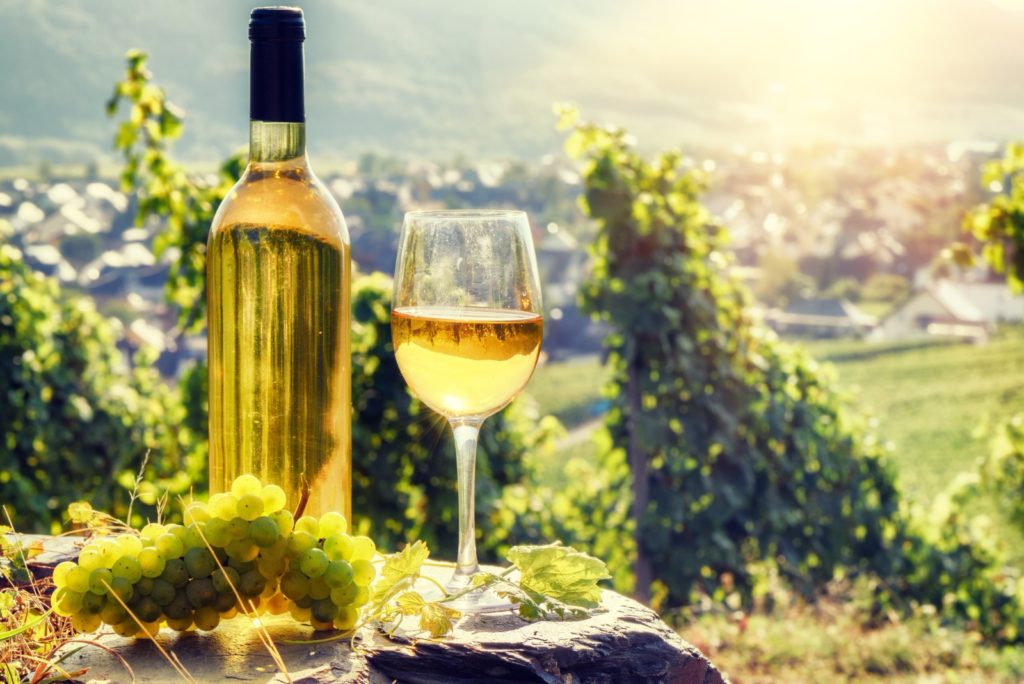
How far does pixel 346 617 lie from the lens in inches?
51.5

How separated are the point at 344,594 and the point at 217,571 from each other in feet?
0.50

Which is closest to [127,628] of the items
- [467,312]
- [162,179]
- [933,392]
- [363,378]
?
[467,312]

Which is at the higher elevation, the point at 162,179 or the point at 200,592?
the point at 162,179

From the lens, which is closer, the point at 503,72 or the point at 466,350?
the point at 466,350

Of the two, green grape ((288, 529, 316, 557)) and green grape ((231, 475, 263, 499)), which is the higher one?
green grape ((231, 475, 263, 499))

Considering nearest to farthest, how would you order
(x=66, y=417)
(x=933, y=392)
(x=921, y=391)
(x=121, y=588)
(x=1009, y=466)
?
(x=121, y=588)
(x=66, y=417)
(x=1009, y=466)
(x=933, y=392)
(x=921, y=391)

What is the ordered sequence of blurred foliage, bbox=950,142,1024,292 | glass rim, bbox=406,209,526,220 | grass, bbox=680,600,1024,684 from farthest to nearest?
blurred foliage, bbox=950,142,1024,292 → grass, bbox=680,600,1024,684 → glass rim, bbox=406,209,526,220

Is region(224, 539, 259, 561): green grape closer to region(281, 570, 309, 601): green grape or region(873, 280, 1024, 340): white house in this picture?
region(281, 570, 309, 601): green grape

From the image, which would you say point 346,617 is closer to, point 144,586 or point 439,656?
point 439,656

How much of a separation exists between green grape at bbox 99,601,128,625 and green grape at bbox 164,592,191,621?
0.16 ft

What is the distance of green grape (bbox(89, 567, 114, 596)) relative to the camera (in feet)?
4.09

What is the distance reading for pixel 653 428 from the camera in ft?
17.2

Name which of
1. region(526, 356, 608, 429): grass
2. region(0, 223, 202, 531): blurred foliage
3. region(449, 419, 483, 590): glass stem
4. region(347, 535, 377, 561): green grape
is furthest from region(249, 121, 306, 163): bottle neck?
region(526, 356, 608, 429): grass

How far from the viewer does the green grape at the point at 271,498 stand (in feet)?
4.28
